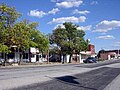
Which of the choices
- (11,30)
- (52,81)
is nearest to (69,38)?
(11,30)

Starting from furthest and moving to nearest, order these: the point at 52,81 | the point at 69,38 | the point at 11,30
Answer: the point at 69,38, the point at 11,30, the point at 52,81

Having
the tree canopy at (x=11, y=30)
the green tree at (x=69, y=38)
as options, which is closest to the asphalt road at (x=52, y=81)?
the tree canopy at (x=11, y=30)

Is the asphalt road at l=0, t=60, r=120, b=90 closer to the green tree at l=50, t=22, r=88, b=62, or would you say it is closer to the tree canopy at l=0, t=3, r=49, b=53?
the tree canopy at l=0, t=3, r=49, b=53

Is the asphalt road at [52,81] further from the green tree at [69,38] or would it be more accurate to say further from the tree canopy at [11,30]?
the green tree at [69,38]

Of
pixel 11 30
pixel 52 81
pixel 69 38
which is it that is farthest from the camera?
pixel 69 38

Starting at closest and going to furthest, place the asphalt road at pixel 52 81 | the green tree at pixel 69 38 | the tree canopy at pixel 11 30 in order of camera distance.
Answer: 1. the asphalt road at pixel 52 81
2. the tree canopy at pixel 11 30
3. the green tree at pixel 69 38

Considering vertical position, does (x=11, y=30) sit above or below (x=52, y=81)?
above

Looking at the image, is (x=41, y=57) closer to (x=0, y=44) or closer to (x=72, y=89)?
(x=0, y=44)

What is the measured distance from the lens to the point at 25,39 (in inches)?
2233

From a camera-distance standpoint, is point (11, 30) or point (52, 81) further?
point (11, 30)

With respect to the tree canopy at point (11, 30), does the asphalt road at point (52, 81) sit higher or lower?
lower

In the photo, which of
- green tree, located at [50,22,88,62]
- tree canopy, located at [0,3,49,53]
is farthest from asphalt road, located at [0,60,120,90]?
green tree, located at [50,22,88,62]

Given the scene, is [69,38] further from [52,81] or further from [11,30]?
[52,81]

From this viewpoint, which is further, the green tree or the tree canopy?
the green tree
